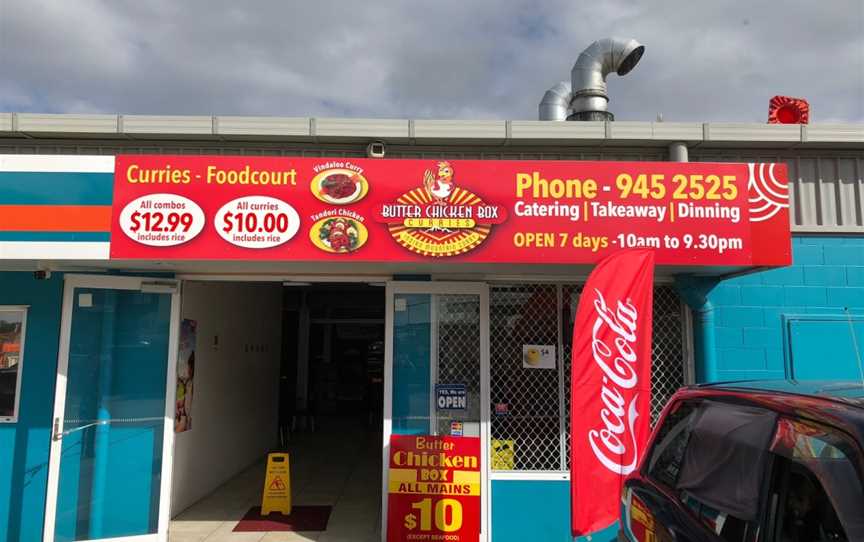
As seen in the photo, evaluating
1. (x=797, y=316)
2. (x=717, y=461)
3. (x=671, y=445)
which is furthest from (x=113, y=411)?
(x=797, y=316)

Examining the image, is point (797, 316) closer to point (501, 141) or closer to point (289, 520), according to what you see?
point (501, 141)

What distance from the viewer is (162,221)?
5.05m

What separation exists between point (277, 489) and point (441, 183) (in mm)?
3907

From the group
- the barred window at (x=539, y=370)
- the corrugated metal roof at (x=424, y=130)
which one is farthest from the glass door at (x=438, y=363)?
the corrugated metal roof at (x=424, y=130)

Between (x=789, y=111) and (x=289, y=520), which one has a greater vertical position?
(x=789, y=111)

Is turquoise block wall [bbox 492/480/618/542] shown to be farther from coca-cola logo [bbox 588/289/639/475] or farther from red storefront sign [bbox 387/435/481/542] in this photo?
coca-cola logo [bbox 588/289/639/475]

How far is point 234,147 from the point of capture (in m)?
6.33

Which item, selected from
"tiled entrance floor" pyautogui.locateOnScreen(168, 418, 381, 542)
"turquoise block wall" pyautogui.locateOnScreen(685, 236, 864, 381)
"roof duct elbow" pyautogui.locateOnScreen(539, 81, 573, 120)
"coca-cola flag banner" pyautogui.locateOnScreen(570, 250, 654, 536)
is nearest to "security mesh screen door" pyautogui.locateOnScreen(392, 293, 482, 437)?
"tiled entrance floor" pyautogui.locateOnScreen(168, 418, 381, 542)

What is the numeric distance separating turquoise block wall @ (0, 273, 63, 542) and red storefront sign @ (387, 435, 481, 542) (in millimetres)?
3272

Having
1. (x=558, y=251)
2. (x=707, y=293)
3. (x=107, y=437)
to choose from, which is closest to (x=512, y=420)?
(x=558, y=251)

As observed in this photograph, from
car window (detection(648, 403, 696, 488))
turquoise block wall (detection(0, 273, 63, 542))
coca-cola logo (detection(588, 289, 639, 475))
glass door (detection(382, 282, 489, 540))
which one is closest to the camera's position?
car window (detection(648, 403, 696, 488))

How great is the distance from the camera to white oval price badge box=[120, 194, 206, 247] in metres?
5.03

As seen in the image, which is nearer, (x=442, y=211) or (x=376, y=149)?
(x=442, y=211)

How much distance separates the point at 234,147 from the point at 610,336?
4318mm
